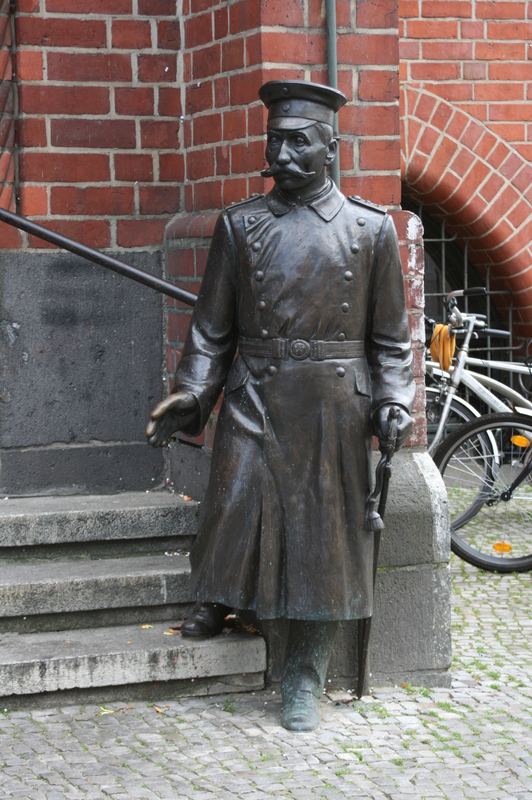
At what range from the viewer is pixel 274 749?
447 centimetres

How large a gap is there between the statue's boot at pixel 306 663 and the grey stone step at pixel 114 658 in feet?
0.61

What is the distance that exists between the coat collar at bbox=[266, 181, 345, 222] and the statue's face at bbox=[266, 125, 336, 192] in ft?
0.26

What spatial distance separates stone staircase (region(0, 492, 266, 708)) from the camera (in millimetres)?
4789

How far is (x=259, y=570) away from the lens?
466 centimetres

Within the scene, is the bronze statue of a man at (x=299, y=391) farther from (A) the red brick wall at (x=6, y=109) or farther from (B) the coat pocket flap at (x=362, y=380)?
(A) the red brick wall at (x=6, y=109)

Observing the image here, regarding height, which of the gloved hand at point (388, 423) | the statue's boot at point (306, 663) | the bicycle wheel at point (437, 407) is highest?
the gloved hand at point (388, 423)

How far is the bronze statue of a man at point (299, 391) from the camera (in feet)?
15.0

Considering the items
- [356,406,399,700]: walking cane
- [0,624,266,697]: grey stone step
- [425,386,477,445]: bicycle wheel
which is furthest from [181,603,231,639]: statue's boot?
[425,386,477,445]: bicycle wheel

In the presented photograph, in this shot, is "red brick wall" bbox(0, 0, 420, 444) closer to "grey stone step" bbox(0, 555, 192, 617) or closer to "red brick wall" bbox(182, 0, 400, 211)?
"red brick wall" bbox(182, 0, 400, 211)

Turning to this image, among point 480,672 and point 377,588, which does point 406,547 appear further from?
point 480,672

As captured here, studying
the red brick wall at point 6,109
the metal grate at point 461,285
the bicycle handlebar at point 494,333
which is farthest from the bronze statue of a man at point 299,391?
the metal grate at point 461,285

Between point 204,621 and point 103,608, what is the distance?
361 mm

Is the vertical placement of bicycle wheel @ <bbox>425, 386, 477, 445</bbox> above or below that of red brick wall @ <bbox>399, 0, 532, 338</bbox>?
below

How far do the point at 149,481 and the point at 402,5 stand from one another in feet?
12.6
